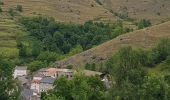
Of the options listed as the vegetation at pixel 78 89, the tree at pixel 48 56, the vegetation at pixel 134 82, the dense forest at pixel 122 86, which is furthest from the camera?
the tree at pixel 48 56

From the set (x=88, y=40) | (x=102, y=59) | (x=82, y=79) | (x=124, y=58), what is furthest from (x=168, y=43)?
(x=88, y=40)

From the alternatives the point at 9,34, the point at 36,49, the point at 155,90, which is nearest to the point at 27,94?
the point at 155,90

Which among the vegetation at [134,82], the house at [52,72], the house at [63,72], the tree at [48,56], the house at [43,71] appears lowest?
the tree at [48,56]

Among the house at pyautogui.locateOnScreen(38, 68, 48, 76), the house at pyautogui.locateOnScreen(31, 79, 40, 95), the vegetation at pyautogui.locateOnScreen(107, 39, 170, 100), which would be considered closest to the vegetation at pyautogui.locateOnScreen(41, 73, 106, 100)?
the vegetation at pyautogui.locateOnScreen(107, 39, 170, 100)

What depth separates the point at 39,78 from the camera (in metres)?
122

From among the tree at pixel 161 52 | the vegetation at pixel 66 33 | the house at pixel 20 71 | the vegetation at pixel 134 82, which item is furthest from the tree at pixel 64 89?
the vegetation at pixel 66 33

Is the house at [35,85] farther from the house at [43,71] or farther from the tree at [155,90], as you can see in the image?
the tree at [155,90]

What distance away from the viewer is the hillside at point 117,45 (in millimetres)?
142375

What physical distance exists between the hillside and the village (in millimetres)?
11467

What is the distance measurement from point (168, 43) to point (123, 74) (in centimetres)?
4307

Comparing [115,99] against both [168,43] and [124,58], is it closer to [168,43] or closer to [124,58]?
[124,58]

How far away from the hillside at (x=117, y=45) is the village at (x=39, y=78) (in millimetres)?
11467

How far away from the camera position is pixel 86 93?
238 feet

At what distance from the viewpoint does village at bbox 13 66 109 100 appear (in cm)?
10668
